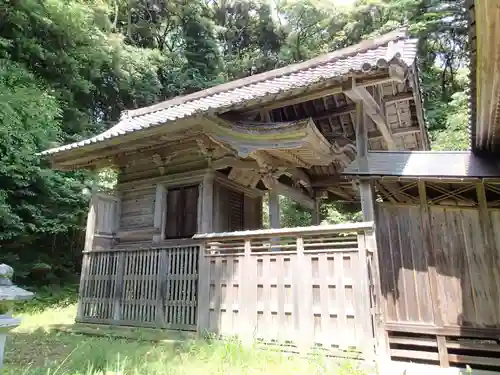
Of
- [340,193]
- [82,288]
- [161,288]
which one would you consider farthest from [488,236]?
[82,288]

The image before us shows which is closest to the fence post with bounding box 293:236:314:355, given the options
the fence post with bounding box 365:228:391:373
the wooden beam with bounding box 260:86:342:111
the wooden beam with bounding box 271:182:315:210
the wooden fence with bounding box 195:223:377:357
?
the wooden fence with bounding box 195:223:377:357

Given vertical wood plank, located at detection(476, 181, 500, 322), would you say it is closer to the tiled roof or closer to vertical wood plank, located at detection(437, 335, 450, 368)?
vertical wood plank, located at detection(437, 335, 450, 368)

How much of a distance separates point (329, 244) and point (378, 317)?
112cm

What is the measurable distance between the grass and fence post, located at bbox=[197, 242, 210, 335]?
30cm

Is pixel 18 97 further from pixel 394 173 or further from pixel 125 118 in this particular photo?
pixel 394 173

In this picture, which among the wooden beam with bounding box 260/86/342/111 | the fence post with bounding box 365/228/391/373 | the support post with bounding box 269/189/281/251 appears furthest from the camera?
the support post with bounding box 269/189/281/251

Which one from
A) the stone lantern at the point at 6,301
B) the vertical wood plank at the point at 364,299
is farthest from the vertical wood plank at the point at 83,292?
the vertical wood plank at the point at 364,299

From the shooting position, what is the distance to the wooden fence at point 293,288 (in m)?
4.55

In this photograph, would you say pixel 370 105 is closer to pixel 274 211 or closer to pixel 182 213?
pixel 274 211

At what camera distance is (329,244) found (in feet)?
16.1

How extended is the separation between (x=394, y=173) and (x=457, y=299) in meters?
1.91

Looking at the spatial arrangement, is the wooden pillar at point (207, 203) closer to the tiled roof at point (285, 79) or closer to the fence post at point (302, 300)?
the tiled roof at point (285, 79)

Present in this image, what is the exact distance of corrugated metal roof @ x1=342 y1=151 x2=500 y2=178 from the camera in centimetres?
502

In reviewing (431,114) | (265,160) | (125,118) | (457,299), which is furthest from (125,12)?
(457,299)
